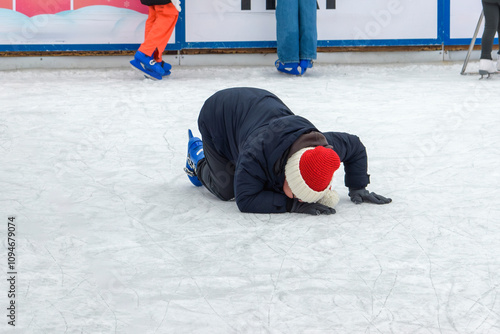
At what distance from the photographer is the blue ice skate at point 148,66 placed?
19.4 feet

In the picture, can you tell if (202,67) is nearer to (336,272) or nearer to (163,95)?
(163,95)

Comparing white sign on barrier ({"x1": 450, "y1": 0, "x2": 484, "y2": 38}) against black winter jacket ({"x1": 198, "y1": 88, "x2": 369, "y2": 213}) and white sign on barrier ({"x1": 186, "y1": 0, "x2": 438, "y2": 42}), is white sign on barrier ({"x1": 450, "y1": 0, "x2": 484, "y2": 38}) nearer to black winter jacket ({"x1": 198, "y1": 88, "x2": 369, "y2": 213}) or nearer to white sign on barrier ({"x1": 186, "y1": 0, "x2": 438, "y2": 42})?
white sign on barrier ({"x1": 186, "y1": 0, "x2": 438, "y2": 42})

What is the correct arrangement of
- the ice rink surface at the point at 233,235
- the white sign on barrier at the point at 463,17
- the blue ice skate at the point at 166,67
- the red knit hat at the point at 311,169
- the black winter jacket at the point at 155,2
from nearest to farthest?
the ice rink surface at the point at 233,235 < the red knit hat at the point at 311,169 < the black winter jacket at the point at 155,2 < the blue ice skate at the point at 166,67 < the white sign on barrier at the point at 463,17

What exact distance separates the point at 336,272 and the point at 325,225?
0.45 meters

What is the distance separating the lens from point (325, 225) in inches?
98.2

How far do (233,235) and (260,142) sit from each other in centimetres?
34

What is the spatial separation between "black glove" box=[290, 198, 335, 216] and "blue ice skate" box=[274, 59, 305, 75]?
3658 millimetres

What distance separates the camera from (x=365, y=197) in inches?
109

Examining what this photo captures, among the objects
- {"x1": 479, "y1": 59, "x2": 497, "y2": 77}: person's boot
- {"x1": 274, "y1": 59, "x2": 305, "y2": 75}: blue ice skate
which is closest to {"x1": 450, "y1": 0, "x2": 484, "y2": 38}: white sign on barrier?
{"x1": 479, "y1": 59, "x2": 497, "y2": 77}: person's boot

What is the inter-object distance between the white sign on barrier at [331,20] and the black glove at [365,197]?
4.14 m

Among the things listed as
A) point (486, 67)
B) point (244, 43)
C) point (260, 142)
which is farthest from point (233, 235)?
point (244, 43)

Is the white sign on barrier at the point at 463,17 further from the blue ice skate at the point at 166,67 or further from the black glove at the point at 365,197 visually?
the black glove at the point at 365,197

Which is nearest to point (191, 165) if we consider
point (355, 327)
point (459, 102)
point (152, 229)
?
point (152, 229)

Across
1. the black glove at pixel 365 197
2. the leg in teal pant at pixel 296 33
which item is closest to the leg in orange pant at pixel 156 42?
the leg in teal pant at pixel 296 33
